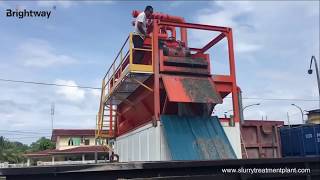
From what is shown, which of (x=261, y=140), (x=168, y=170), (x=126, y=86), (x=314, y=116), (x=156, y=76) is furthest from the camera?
(x=314, y=116)

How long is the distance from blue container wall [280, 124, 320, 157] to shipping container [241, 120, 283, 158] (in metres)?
0.64

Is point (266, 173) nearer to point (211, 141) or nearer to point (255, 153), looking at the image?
point (211, 141)

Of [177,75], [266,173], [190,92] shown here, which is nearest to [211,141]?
[190,92]

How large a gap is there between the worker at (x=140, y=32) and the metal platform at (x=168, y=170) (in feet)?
26.5

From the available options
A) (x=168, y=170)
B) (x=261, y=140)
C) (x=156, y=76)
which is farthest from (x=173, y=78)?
(x=168, y=170)

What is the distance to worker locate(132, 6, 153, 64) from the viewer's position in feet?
41.2

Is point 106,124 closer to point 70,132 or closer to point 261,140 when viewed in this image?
point 261,140

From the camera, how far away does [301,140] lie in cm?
1354

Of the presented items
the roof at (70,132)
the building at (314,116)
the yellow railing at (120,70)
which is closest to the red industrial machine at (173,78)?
the yellow railing at (120,70)

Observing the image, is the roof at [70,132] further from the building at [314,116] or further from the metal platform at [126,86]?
the metal platform at [126,86]

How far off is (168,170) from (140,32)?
8.38 metres

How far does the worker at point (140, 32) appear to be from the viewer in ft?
41.2

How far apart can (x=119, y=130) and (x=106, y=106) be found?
1.38m

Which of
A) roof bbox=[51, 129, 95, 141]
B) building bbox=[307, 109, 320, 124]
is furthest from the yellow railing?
roof bbox=[51, 129, 95, 141]
